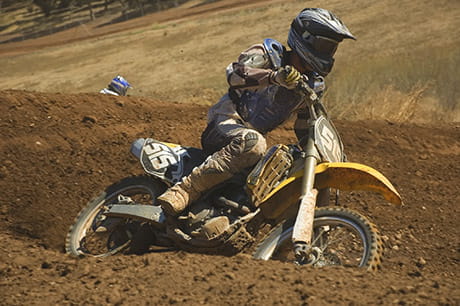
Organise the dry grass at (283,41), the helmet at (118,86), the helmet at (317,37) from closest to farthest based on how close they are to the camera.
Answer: the helmet at (317,37)
the helmet at (118,86)
the dry grass at (283,41)

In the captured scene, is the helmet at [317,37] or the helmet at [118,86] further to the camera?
the helmet at [118,86]

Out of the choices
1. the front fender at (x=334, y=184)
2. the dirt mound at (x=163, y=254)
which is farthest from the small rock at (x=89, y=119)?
the front fender at (x=334, y=184)

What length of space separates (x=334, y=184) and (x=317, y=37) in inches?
48.0

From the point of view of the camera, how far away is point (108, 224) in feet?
19.0

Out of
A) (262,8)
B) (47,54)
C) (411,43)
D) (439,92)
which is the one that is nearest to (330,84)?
(439,92)

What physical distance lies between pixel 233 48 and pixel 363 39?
20.6 ft

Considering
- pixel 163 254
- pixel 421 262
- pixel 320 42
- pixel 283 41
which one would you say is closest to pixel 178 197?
pixel 163 254

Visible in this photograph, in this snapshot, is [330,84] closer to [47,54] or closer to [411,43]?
[411,43]

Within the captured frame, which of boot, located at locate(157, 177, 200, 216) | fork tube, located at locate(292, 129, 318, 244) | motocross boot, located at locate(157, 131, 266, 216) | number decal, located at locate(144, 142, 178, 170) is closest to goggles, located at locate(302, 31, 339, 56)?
fork tube, located at locate(292, 129, 318, 244)

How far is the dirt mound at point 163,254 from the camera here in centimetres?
397

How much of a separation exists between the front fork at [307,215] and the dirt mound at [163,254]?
20 cm

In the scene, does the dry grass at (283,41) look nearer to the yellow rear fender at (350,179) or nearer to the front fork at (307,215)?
the yellow rear fender at (350,179)

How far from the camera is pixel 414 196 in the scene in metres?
7.43

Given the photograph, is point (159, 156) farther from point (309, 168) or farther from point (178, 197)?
point (309, 168)
